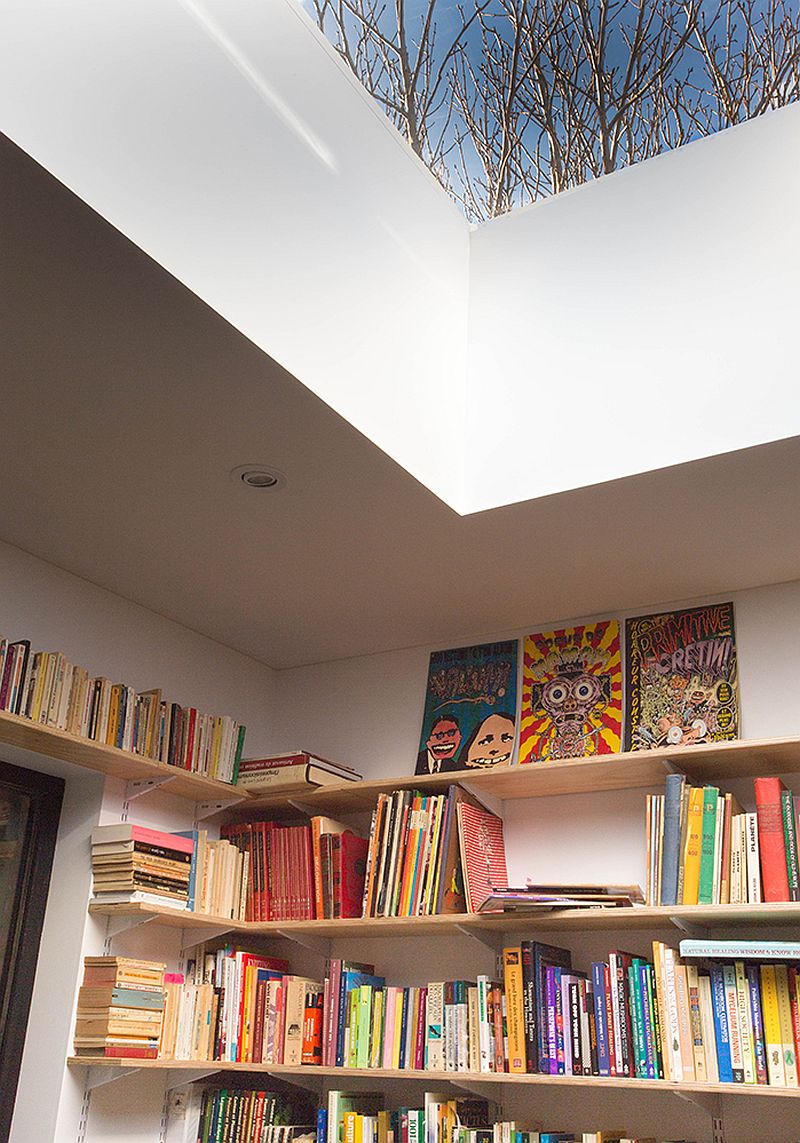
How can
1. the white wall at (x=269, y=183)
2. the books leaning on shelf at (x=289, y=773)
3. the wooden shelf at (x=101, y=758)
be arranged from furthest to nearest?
the books leaning on shelf at (x=289, y=773) < the wooden shelf at (x=101, y=758) < the white wall at (x=269, y=183)

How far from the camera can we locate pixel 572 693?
3.22 metres

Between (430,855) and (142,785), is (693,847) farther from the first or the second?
(142,785)

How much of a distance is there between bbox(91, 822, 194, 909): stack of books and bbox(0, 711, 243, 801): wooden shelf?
163 millimetres

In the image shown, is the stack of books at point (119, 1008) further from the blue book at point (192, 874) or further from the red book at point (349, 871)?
the red book at point (349, 871)

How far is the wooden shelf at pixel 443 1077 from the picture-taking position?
2.38m

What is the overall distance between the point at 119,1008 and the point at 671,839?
4.85 ft

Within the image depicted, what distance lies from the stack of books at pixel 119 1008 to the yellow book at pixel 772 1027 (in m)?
1.54

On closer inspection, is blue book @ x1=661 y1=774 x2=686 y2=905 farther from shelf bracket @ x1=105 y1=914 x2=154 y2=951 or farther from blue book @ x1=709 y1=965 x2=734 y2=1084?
shelf bracket @ x1=105 y1=914 x2=154 y2=951

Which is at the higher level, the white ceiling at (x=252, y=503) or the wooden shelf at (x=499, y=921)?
the white ceiling at (x=252, y=503)

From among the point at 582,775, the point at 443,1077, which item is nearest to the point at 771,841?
the point at 582,775

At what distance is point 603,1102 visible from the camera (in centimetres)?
276

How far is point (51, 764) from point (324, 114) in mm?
1853

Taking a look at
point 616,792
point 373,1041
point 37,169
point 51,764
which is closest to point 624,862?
point 616,792

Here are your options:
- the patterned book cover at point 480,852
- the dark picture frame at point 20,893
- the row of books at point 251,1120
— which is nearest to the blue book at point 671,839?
the patterned book cover at point 480,852
